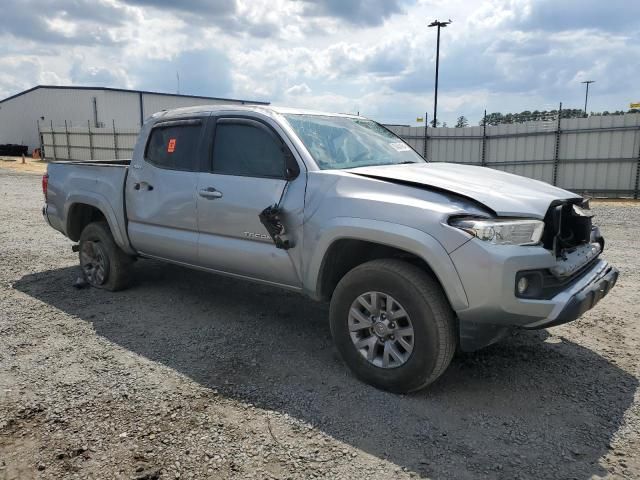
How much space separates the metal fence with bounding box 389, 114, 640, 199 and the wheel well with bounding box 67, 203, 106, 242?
13652 millimetres

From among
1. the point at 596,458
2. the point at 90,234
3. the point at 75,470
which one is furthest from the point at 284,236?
the point at 90,234

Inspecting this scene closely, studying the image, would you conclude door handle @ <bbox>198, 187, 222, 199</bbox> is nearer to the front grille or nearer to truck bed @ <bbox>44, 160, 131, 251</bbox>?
truck bed @ <bbox>44, 160, 131, 251</bbox>

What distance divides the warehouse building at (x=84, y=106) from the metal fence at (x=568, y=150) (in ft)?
87.3

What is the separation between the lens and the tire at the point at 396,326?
3248mm

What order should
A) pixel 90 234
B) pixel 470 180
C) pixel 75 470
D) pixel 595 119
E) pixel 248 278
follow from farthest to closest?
pixel 595 119 < pixel 90 234 < pixel 248 278 < pixel 470 180 < pixel 75 470

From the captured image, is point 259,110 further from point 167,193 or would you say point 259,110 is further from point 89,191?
point 89,191

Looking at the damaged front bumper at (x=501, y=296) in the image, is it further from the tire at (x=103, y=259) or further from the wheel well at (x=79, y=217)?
the wheel well at (x=79, y=217)

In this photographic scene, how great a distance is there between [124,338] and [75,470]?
1889mm

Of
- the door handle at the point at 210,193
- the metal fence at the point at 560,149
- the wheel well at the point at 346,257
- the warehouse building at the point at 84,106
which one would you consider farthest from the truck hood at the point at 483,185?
the warehouse building at the point at 84,106

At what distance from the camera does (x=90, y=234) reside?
19.3 ft

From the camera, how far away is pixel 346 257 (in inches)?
154

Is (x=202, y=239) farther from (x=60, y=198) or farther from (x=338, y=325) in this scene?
(x=60, y=198)

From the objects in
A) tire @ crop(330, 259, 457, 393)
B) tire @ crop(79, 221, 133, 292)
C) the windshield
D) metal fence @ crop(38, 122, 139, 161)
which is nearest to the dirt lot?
tire @ crop(330, 259, 457, 393)

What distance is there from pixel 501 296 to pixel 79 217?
513 centimetres
